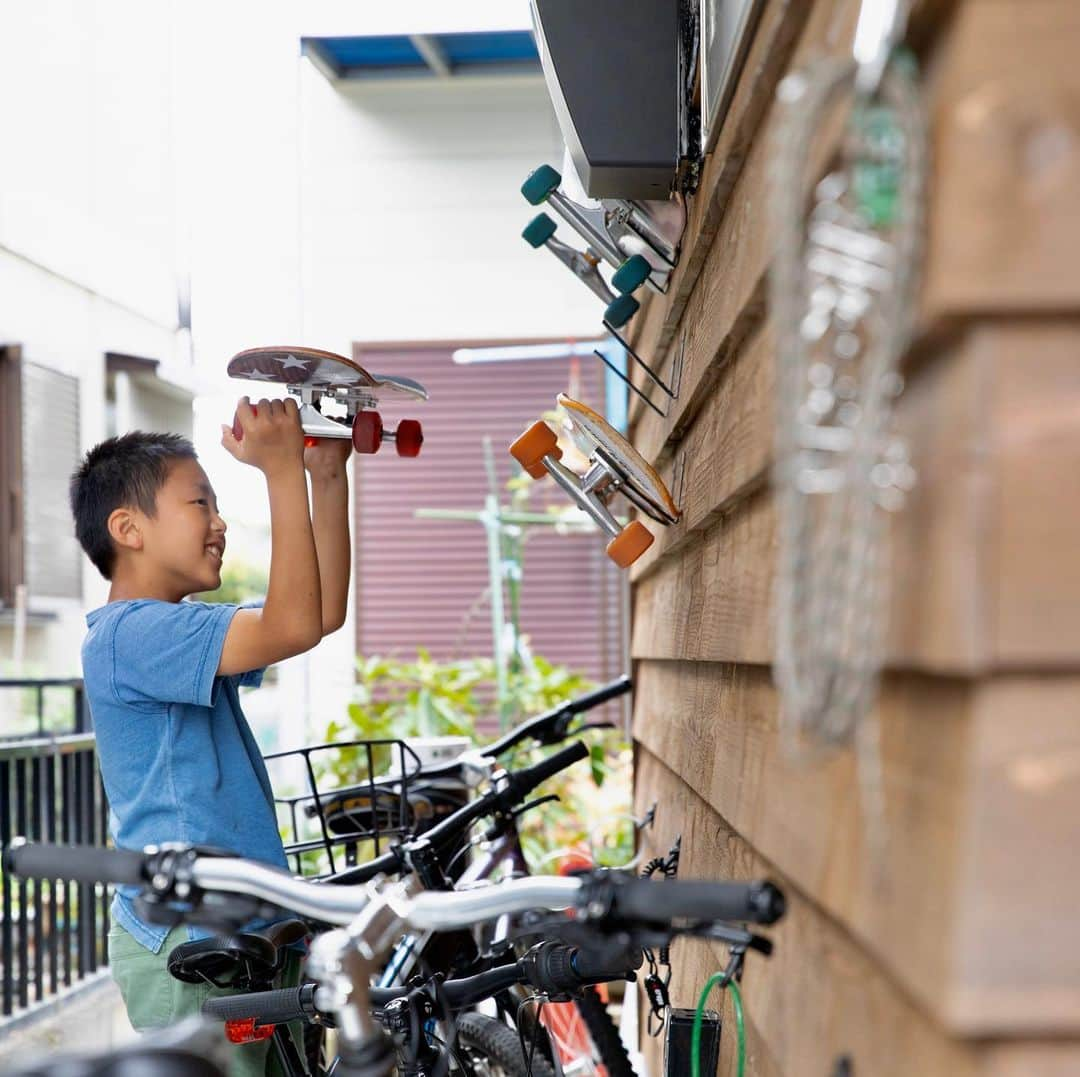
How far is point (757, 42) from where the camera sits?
4.35 ft

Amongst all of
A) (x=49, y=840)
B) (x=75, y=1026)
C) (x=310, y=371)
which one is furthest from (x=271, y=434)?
(x=75, y=1026)

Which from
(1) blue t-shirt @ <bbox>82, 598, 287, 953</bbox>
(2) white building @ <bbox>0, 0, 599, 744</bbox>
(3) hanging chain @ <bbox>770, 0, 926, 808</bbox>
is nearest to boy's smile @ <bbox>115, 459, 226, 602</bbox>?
(1) blue t-shirt @ <bbox>82, 598, 287, 953</bbox>

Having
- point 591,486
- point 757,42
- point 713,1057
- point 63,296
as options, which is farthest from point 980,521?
point 63,296

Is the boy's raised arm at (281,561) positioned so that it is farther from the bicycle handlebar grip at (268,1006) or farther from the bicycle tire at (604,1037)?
the bicycle tire at (604,1037)

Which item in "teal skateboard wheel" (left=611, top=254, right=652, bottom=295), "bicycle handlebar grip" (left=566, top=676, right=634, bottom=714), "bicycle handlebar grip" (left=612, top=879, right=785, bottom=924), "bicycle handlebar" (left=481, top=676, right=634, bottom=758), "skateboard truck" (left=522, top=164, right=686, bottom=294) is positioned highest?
"skateboard truck" (left=522, top=164, right=686, bottom=294)

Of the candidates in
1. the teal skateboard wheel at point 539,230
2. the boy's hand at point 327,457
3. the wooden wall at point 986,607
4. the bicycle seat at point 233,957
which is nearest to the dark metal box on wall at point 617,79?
the teal skateboard wheel at point 539,230

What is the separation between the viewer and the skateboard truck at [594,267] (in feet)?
6.76

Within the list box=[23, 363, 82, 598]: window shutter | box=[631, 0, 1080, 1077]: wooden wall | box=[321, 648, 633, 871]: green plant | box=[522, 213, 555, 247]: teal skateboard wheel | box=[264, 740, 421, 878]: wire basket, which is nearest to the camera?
box=[631, 0, 1080, 1077]: wooden wall

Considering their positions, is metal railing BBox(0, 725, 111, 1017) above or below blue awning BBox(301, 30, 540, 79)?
below

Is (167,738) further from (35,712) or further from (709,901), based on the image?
(35,712)

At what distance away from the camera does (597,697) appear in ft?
10.5

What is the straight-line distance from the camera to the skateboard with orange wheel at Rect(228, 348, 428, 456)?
182cm

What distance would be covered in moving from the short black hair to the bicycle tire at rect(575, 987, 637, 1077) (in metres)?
0.97

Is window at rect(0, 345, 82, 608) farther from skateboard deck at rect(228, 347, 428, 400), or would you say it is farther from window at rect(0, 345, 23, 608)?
skateboard deck at rect(228, 347, 428, 400)
